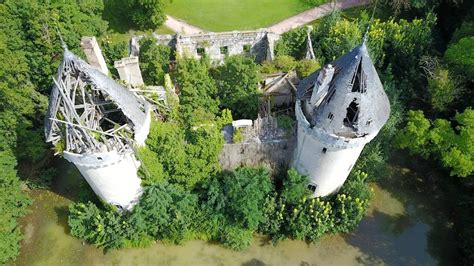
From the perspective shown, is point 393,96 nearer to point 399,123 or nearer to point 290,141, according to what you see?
point 399,123

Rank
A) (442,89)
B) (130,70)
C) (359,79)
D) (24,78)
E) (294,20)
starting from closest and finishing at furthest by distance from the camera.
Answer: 1. (359,79)
2. (442,89)
3. (24,78)
4. (130,70)
5. (294,20)

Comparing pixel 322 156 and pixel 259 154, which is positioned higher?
pixel 322 156

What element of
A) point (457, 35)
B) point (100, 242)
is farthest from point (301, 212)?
point (457, 35)

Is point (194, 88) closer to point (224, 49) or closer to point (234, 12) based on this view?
point (224, 49)

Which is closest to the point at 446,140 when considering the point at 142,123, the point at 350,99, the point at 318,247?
the point at 350,99

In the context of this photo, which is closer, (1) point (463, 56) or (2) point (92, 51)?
(2) point (92, 51)

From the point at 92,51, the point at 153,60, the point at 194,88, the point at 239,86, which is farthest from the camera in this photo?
the point at 153,60

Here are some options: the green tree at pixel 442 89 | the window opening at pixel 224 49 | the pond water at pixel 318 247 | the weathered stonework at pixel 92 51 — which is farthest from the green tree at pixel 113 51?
the green tree at pixel 442 89

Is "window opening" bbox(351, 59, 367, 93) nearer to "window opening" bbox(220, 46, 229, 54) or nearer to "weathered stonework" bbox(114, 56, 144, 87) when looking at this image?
"window opening" bbox(220, 46, 229, 54)
